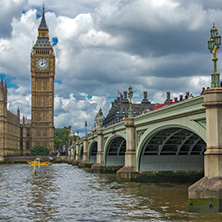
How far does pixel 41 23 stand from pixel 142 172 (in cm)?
15747

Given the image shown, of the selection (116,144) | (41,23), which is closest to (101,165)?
(116,144)

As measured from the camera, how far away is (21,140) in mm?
163000

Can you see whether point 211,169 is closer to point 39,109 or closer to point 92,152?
point 92,152

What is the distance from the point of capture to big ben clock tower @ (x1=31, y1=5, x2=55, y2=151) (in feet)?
528

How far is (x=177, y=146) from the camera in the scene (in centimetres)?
3712

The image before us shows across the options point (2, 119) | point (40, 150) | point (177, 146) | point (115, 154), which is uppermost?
point (2, 119)

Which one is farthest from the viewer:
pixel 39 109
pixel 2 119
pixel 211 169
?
pixel 39 109

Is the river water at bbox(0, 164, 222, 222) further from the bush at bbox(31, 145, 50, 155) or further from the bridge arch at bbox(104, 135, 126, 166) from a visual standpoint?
the bush at bbox(31, 145, 50, 155)

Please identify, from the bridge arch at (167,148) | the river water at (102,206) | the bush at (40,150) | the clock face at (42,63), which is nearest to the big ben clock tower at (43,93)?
the clock face at (42,63)

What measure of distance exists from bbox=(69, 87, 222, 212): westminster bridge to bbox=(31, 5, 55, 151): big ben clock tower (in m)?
110

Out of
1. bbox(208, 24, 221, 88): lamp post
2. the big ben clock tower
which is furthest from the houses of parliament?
bbox(208, 24, 221, 88): lamp post

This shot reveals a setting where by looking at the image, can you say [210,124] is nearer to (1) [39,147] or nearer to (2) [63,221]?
(2) [63,221]

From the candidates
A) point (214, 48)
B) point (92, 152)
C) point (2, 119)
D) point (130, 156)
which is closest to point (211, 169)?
point (214, 48)

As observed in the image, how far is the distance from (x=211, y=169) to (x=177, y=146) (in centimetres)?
1885
